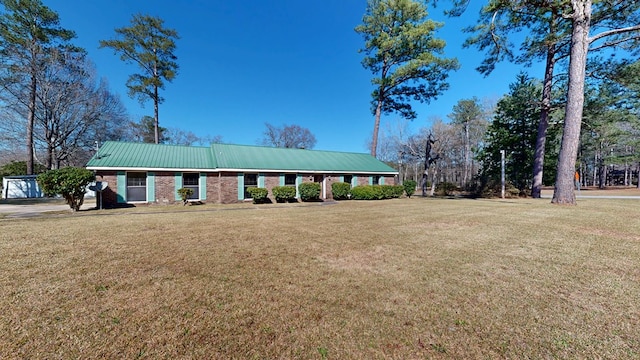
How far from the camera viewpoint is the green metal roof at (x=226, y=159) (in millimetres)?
12562

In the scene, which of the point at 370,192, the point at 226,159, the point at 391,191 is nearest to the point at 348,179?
the point at 370,192

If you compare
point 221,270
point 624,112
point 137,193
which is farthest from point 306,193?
point 624,112

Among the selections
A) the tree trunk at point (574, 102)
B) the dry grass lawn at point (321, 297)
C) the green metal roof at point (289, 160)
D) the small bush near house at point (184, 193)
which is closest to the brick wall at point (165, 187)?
the small bush near house at point (184, 193)

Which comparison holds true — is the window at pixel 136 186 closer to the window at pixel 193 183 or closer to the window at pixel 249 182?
the window at pixel 193 183

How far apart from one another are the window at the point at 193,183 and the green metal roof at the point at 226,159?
0.61 metres

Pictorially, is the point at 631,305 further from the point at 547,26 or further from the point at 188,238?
the point at 547,26

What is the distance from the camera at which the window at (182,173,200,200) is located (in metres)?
13.5

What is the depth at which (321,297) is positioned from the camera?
2814 millimetres

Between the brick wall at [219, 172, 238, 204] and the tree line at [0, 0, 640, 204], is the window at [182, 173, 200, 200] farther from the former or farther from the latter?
the tree line at [0, 0, 640, 204]

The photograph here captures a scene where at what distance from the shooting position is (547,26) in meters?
14.5

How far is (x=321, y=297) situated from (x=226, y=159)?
13425 mm

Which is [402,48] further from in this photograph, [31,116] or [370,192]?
[31,116]

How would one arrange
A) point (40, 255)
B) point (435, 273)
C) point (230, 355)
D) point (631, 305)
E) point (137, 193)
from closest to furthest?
point (230, 355) < point (631, 305) < point (435, 273) < point (40, 255) < point (137, 193)

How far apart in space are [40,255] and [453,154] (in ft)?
126
